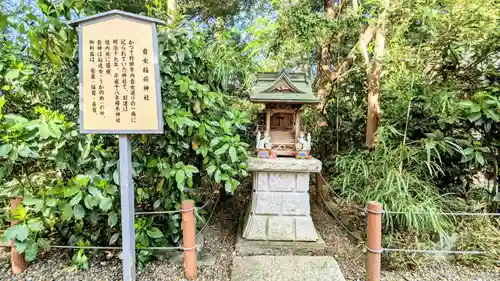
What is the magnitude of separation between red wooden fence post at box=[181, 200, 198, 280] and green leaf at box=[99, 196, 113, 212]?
55 cm

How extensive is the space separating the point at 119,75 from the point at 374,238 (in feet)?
7.30

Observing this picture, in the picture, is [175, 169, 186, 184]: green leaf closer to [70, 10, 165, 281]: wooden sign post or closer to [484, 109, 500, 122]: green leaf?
[70, 10, 165, 281]: wooden sign post

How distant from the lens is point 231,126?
262 centimetres

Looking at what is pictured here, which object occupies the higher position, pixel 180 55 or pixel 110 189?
pixel 180 55

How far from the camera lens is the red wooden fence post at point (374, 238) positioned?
208cm

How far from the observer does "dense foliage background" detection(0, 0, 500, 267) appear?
2.15 meters

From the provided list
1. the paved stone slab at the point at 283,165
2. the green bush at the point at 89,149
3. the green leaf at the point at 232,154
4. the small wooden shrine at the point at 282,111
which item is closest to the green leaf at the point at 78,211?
the green bush at the point at 89,149

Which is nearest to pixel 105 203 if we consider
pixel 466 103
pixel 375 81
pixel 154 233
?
pixel 154 233

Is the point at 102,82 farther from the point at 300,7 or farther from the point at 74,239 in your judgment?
the point at 300,7

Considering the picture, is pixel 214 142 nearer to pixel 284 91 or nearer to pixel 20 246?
pixel 284 91

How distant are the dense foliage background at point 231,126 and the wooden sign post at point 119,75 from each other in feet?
0.93

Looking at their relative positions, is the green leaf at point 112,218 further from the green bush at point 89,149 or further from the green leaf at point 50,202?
the green leaf at point 50,202

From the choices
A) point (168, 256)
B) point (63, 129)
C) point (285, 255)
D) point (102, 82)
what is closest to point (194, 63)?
point (102, 82)

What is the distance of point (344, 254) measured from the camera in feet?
9.36
